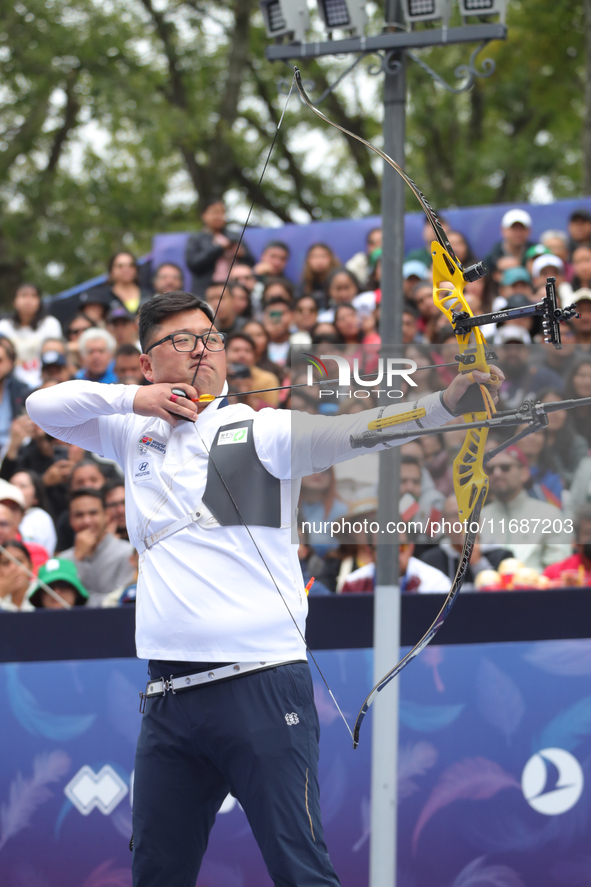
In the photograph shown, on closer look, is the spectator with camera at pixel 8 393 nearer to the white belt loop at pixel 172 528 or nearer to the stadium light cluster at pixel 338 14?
the stadium light cluster at pixel 338 14

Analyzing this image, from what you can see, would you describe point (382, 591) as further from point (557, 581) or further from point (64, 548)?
point (64, 548)

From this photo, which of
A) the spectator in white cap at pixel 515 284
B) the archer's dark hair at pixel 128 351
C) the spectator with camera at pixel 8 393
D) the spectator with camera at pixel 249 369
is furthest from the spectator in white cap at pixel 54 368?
the spectator in white cap at pixel 515 284

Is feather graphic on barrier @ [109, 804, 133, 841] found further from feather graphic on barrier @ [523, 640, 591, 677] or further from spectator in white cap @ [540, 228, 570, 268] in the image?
spectator in white cap @ [540, 228, 570, 268]

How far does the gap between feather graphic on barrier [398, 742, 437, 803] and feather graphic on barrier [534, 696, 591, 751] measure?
1.27 feet

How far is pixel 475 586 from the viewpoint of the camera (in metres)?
3.83

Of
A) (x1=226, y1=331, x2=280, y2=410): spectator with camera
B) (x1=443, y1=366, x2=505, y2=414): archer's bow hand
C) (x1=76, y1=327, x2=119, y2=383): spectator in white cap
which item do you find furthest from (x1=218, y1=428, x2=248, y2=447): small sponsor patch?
(x1=76, y1=327, x2=119, y2=383): spectator in white cap

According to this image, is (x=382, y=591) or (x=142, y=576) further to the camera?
(x=382, y=591)

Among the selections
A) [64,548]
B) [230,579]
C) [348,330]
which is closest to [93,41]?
[348,330]

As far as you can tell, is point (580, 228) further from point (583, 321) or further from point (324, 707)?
point (324, 707)

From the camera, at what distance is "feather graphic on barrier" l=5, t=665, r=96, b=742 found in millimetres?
3543

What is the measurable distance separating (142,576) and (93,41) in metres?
11.0

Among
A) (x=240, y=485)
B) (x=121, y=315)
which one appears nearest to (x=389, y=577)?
(x=240, y=485)

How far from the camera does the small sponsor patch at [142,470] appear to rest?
2543 mm

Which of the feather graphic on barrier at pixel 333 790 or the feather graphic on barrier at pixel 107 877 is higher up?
the feather graphic on barrier at pixel 333 790
